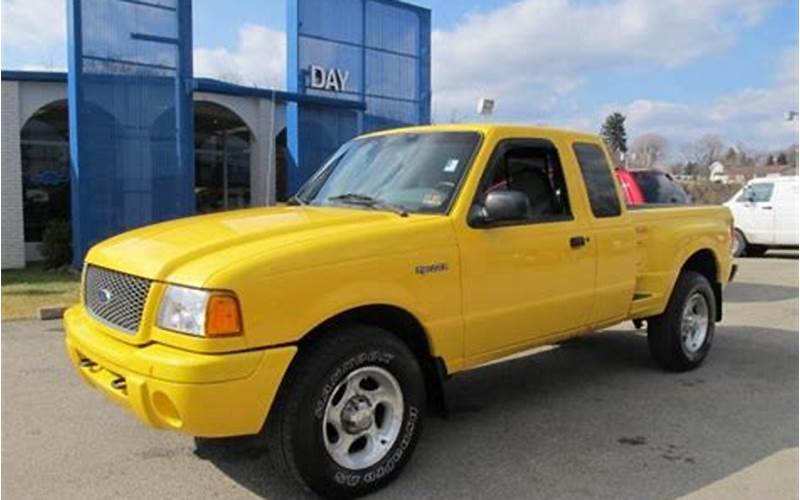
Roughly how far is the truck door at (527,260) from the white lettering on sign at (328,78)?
499 inches

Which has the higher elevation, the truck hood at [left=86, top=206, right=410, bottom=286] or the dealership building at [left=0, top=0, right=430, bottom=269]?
the dealership building at [left=0, top=0, right=430, bottom=269]

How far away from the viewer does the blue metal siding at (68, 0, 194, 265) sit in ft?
44.1

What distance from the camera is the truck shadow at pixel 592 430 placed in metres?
4.24

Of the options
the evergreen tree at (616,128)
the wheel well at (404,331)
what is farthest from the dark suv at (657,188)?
the evergreen tree at (616,128)

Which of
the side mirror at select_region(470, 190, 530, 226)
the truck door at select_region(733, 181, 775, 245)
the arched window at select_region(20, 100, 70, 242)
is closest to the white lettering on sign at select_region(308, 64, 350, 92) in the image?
the arched window at select_region(20, 100, 70, 242)

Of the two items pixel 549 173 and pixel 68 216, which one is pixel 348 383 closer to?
pixel 549 173

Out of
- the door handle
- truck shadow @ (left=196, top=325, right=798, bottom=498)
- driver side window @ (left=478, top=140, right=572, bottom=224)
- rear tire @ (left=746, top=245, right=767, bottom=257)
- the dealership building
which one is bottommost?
truck shadow @ (left=196, top=325, right=798, bottom=498)

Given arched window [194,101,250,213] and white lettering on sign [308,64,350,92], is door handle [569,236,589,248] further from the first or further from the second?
arched window [194,101,250,213]

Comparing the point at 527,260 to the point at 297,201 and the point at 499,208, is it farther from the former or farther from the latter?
the point at 297,201

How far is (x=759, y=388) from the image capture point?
20.6 ft

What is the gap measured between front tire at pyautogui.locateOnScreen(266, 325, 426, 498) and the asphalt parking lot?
0.24 meters

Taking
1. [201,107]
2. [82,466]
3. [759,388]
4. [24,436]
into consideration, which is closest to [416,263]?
[82,466]

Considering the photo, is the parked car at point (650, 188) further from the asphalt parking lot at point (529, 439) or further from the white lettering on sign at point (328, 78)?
the white lettering on sign at point (328, 78)

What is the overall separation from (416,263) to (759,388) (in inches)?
146
